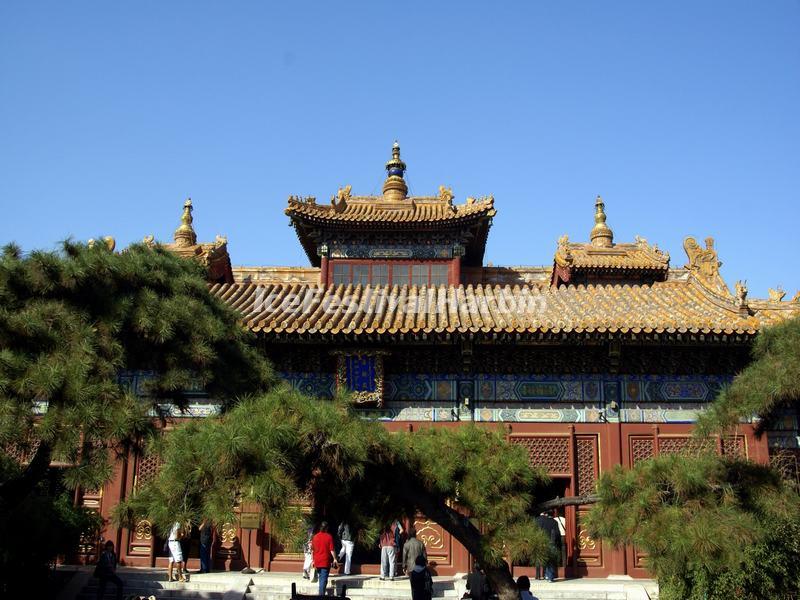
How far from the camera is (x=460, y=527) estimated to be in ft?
25.1

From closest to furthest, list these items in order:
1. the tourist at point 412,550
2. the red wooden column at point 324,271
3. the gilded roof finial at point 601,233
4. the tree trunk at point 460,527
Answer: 1. the tree trunk at point 460,527
2. the tourist at point 412,550
3. the red wooden column at point 324,271
4. the gilded roof finial at point 601,233

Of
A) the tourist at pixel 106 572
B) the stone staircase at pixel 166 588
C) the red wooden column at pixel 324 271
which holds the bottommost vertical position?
the stone staircase at pixel 166 588

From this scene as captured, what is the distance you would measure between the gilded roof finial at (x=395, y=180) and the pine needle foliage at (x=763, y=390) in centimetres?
1514

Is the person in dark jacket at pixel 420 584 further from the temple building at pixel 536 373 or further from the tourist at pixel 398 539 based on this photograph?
the temple building at pixel 536 373

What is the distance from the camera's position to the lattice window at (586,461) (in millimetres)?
14203

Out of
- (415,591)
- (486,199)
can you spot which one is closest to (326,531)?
(415,591)

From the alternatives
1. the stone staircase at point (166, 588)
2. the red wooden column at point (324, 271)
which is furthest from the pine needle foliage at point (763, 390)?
the red wooden column at point (324, 271)

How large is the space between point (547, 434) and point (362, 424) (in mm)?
8138

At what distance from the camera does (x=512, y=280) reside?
82.2ft

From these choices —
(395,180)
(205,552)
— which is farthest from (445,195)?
(205,552)

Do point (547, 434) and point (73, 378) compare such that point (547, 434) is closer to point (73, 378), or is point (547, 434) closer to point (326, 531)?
point (326, 531)

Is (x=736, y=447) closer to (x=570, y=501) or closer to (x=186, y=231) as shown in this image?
(x=570, y=501)

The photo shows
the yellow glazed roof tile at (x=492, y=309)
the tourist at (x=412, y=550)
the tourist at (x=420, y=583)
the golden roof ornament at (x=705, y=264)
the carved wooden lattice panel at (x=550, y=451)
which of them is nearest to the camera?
the tourist at (x=420, y=583)

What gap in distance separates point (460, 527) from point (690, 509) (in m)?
2.16
